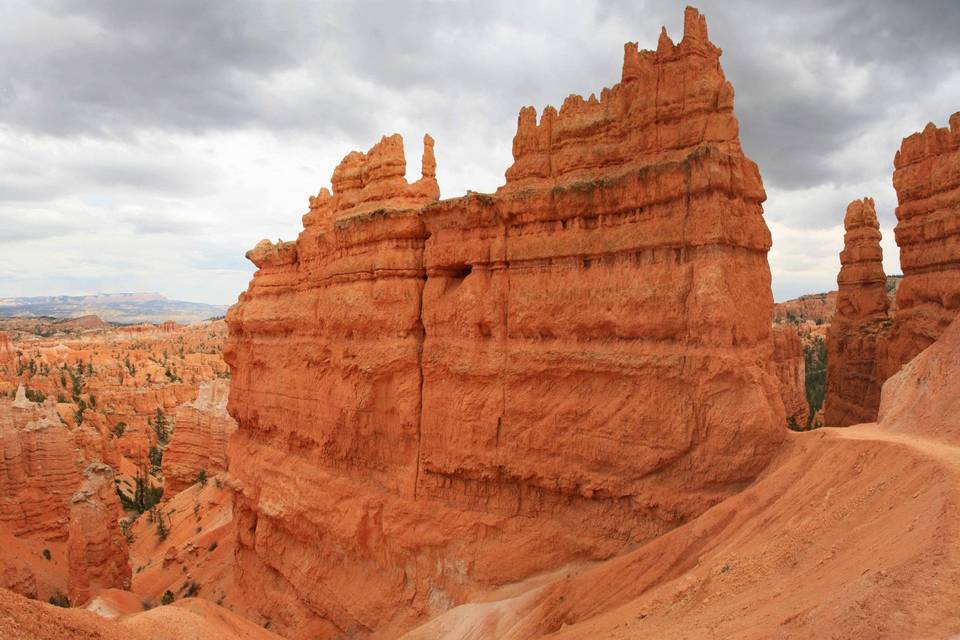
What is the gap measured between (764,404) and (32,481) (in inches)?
1283

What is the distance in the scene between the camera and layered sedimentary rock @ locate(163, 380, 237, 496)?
36.5 metres

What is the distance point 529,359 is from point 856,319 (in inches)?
818

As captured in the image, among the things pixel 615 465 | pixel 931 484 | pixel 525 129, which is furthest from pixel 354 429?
pixel 931 484

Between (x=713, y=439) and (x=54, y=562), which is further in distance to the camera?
(x=54, y=562)

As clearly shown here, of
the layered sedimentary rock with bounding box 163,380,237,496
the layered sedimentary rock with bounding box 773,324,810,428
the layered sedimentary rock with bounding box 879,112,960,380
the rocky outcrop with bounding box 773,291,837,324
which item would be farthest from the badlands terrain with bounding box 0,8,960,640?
the rocky outcrop with bounding box 773,291,837,324

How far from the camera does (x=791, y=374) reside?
100 feet

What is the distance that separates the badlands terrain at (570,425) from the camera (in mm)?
7551

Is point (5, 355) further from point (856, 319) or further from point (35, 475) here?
point (856, 319)

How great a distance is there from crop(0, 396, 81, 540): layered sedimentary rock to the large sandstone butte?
719 inches

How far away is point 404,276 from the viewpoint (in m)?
14.4

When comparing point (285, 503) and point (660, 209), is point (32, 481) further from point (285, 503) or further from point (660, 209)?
point (660, 209)

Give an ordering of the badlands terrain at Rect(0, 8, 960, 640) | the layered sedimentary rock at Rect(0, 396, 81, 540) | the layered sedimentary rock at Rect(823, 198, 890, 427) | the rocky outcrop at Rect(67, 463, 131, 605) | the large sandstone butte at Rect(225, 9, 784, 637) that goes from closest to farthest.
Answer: the badlands terrain at Rect(0, 8, 960, 640) → the large sandstone butte at Rect(225, 9, 784, 637) → the rocky outcrop at Rect(67, 463, 131, 605) → the layered sedimentary rock at Rect(823, 198, 890, 427) → the layered sedimentary rock at Rect(0, 396, 81, 540)

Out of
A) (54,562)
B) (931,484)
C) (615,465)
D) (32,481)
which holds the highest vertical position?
(931,484)

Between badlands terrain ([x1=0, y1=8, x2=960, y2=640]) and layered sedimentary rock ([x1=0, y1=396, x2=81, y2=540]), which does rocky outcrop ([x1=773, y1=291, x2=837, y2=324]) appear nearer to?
badlands terrain ([x1=0, y1=8, x2=960, y2=640])
